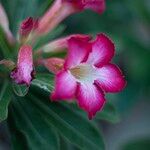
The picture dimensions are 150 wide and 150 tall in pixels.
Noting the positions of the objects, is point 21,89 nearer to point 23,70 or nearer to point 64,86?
point 23,70

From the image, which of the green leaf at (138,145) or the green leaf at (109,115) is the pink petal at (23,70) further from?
the green leaf at (138,145)

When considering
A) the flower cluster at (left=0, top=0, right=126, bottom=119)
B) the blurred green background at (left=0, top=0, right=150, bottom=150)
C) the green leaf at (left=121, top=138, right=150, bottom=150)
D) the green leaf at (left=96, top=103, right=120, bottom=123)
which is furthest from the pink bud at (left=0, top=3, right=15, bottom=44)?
the green leaf at (left=121, top=138, right=150, bottom=150)

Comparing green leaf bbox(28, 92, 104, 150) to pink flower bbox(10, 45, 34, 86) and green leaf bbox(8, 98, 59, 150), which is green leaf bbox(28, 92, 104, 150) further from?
pink flower bbox(10, 45, 34, 86)

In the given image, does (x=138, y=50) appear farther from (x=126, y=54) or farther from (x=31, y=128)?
(x=31, y=128)

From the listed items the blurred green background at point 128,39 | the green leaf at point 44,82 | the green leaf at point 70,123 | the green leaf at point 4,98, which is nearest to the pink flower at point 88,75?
the green leaf at point 44,82

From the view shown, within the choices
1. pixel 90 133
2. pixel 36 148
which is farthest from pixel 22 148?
pixel 90 133
